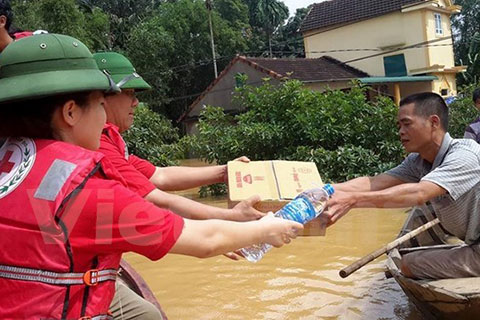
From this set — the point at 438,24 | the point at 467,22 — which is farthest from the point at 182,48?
the point at 467,22

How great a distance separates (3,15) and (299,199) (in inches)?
A: 80.1

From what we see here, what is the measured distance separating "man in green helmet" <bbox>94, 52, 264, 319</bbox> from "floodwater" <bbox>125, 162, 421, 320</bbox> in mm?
1978

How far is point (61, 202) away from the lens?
5.20 feet

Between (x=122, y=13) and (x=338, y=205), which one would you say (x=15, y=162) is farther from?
(x=122, y=13)

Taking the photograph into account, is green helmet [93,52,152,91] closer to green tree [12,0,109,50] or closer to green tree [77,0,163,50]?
green tree [12,0,109,50]

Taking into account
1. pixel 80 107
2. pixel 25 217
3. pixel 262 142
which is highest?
pixel 80 107

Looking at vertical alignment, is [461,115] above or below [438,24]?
below

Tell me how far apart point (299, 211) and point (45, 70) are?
123 cm

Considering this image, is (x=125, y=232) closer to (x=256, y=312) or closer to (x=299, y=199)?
(x=299, y=199)

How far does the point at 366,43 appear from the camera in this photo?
77.8ft

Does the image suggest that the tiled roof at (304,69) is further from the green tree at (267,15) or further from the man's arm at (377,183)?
the man's arm at (377,183)

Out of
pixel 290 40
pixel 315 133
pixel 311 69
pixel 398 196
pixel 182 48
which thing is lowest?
pixel 315 133

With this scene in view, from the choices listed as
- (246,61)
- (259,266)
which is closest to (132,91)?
(259,266)

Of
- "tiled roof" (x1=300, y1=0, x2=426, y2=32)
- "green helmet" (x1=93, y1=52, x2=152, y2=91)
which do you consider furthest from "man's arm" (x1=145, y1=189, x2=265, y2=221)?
"tiled roof" (x1=300, y1=0, x2=426, y2=32)
